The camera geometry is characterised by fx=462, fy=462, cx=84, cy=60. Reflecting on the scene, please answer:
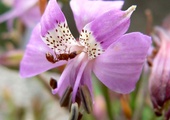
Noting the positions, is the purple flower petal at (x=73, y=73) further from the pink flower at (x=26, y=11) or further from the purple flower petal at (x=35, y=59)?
the pink flower at (x=26, y=11)

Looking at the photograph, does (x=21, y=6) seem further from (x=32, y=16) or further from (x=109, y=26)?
(x=109, y=26)

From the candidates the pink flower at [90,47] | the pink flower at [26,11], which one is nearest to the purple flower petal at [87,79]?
the pink flower at [90,47]

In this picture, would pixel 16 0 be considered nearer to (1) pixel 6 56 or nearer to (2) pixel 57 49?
(1) pixel 6 56

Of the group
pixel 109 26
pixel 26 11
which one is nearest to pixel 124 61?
pixel 109 26

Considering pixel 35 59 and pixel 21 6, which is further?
pixel 21 6

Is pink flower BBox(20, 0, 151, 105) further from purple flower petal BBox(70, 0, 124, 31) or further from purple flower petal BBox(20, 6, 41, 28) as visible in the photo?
purple flower petal BBox(20, 6, 41, 28)

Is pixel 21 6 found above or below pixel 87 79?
above

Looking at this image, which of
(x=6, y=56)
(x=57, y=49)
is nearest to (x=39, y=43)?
(x=57, y=49)
